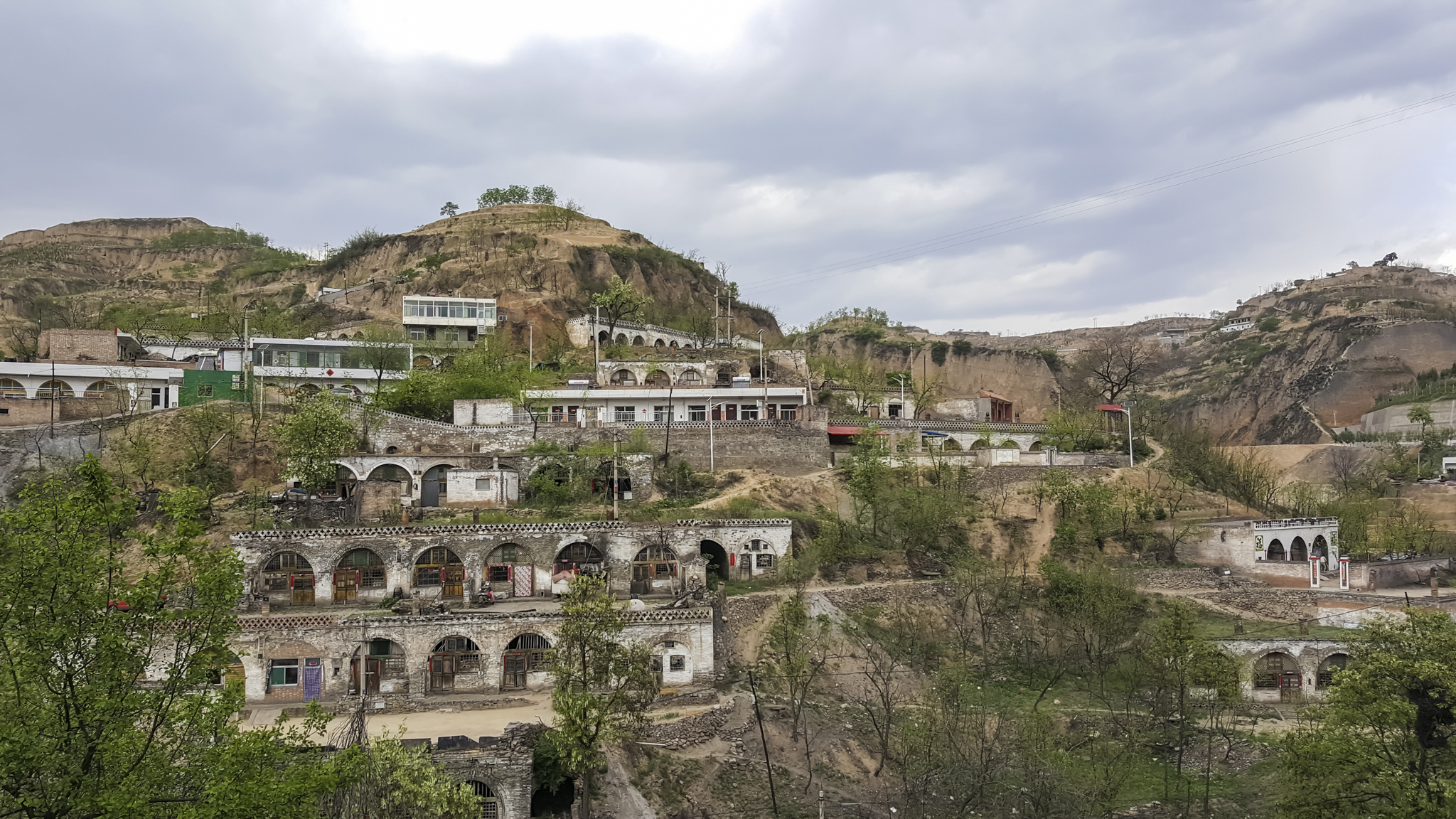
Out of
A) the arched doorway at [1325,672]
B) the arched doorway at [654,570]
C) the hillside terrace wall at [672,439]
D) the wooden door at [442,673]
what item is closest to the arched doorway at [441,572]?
the wooden door at [442,673]

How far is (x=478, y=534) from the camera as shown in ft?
112

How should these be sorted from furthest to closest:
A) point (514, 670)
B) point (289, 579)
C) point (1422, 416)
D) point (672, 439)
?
point (1422, 416) < point (672, 439) < point (289, 579) < point (514, 670)

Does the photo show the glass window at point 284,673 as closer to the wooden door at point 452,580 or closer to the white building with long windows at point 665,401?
the wooden door at point 452,580

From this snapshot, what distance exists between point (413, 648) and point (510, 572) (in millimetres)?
6256

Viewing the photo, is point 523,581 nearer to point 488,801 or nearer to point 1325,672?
point 488,801

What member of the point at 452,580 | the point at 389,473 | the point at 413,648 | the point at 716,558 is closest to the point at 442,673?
the point at 413,648

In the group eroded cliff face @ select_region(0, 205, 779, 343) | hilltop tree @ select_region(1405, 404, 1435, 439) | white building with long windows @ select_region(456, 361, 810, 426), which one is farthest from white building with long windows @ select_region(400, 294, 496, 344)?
hilltop tree @ select_region(1405, 404, 1435, 439)

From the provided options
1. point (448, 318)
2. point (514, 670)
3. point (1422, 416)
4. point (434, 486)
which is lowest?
point (514, 670)

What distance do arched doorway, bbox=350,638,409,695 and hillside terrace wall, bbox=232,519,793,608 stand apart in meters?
5.02

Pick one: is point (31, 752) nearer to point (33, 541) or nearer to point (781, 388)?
point (33, 541)

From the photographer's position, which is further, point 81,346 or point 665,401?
point 665,401

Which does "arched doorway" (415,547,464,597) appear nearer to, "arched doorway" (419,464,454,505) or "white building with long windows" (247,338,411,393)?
"arched doorway" (419,464,454,505)

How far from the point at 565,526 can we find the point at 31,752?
2314 centimetres

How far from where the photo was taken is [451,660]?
2852cm
